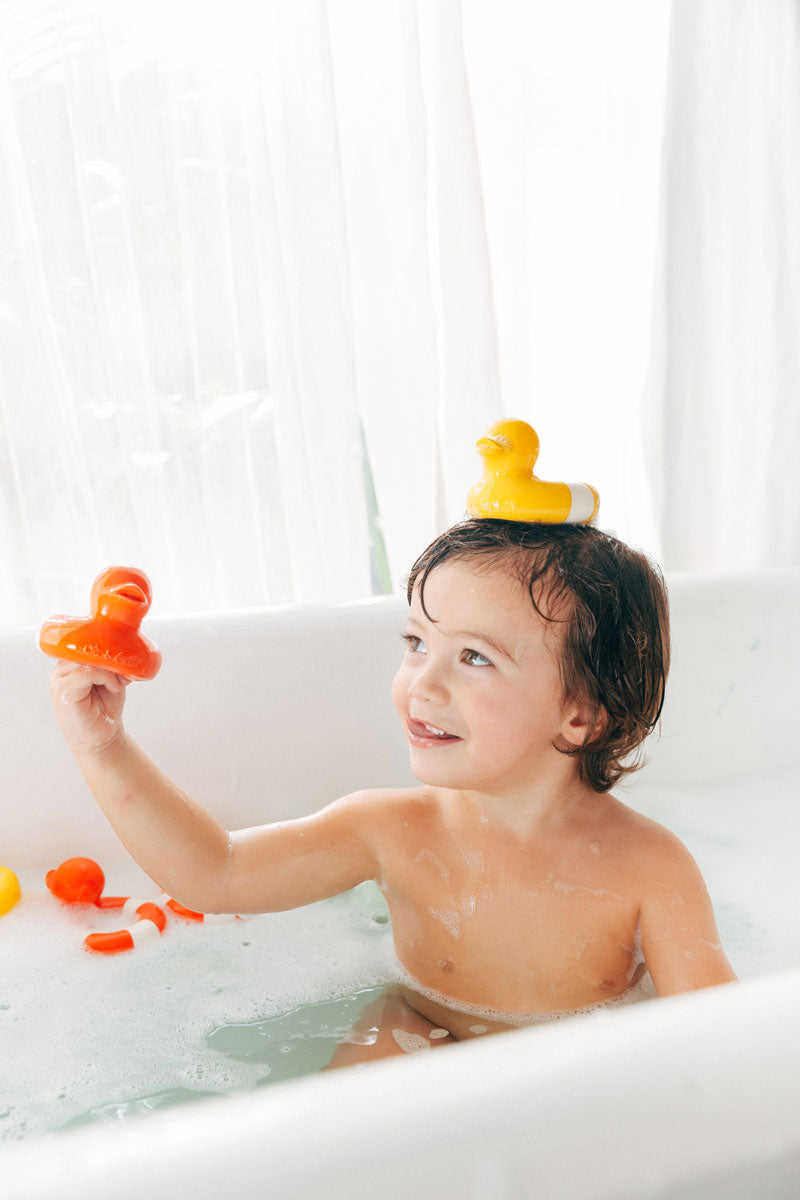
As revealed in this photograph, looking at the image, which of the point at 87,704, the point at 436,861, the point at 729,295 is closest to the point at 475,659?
the point at 436,861

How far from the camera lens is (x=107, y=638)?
88cm

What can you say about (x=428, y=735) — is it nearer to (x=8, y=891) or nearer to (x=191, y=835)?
(x=191, y=835)

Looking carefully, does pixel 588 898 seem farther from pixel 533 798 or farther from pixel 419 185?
pixel 419 185

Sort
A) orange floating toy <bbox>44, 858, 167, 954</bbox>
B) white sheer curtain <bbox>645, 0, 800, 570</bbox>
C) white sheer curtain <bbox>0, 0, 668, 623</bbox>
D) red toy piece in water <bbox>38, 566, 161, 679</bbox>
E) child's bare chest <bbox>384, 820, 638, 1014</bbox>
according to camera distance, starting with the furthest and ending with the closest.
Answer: white sheer curtain <bbox>645, 0, 800, 570</bbox> < white sheer curtain <bbox>0, 0, 668, 623</bbox> < orange floating toy <bbox>44, 858, 167, 954</bbox> < child's bare chest <bbox>384, 820, 638, 1014</bbox> < red toy piece in water <bbox>38, 566, 161, 679</bbox>

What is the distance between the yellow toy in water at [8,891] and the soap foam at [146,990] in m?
0.01

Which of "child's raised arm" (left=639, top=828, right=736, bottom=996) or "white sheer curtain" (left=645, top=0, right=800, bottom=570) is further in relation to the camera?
"white sheer curtain" (left=645, top=0, right=800, bottom=570)

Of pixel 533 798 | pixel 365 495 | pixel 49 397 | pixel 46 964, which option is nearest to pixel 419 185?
pixel 365 495

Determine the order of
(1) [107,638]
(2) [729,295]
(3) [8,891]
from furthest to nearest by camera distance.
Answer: (2) [729,295] → (3) [8,891] → (1) [107,638]

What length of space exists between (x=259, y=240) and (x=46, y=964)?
1.05m

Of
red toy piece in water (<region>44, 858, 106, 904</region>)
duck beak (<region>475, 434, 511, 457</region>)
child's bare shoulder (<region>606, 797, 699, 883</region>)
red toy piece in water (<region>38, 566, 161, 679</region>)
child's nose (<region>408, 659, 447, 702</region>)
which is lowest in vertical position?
red toy piece in water (<region>44, 858, 106, 904</region>)

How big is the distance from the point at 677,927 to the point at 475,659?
294mm

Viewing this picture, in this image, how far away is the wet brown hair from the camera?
3.06 ft

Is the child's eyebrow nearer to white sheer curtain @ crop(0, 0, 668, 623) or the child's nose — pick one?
the child's nose

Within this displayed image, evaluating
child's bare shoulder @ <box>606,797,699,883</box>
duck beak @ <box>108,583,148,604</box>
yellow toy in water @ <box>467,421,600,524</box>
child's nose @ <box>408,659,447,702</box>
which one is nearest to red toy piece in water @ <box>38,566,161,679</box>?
duck beak @ <box>108,583,148,604</box>
